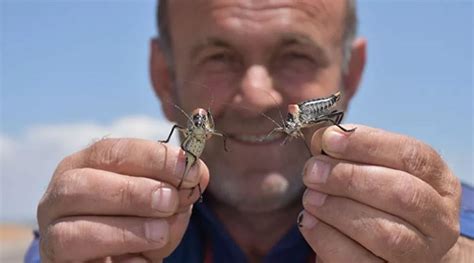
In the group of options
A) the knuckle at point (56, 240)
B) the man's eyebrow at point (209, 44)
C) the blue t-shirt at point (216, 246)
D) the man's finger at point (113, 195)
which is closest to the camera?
the man's finger at point (113, 195)

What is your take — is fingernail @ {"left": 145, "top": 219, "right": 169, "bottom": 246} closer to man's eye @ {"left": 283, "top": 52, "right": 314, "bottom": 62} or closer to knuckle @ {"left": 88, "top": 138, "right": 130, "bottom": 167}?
knuckle @ {"left": 88, "top": 138, "right": 130, "bottom": 167}

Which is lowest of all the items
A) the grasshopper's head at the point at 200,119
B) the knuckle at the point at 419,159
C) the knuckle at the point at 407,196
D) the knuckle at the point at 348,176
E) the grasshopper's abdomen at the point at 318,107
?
the knuckle at the point at 407,196

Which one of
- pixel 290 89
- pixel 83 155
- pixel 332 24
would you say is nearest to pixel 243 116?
pixel 290 89

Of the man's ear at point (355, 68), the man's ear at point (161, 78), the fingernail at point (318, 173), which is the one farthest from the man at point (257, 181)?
the man's ear at point (355, 68)

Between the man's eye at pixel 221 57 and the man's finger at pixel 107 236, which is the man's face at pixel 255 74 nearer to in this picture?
the man's eye at pixel 221 57

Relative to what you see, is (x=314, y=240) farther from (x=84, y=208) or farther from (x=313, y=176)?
(x=84, y=208)

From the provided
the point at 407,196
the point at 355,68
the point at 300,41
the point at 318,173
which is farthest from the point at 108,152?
the point at 355,68

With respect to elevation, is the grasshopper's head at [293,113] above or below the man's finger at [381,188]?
above

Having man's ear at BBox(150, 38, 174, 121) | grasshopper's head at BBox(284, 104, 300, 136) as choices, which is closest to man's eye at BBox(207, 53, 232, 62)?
man's ear at BBox(150, 38, 174, 121)

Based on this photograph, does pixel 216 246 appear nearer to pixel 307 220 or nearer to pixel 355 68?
pixel 307 220
